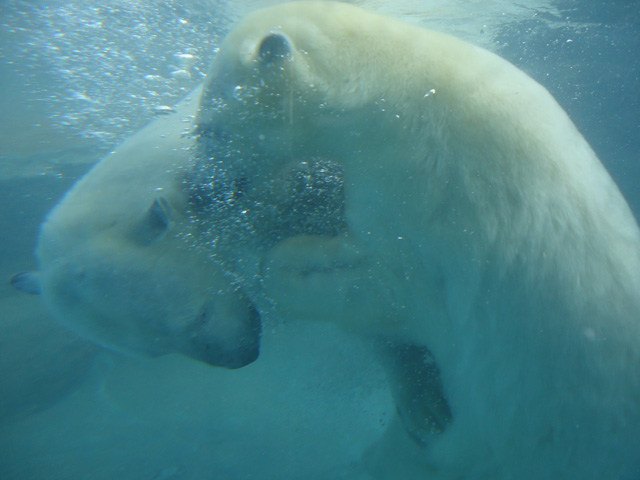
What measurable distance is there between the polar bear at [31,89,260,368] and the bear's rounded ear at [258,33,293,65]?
1.94 feet

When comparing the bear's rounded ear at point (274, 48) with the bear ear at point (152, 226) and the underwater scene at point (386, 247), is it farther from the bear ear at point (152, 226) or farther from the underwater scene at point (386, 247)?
the bear ear at point (152, 226)

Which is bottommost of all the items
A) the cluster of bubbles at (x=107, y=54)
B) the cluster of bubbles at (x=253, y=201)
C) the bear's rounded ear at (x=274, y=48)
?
the cluster of bubbles at (x=107, y=54)

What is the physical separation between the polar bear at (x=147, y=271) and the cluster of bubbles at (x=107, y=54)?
19.2 ft

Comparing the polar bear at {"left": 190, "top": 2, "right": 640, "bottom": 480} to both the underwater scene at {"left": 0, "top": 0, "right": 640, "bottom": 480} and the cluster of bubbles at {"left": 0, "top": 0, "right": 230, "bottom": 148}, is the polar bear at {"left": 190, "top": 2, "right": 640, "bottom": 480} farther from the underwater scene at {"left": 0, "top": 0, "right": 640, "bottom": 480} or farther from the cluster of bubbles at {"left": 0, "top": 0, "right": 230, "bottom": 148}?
the cluster of bubbles at {"left": 0, "top": 0, "right": 230, "bottom": 148}

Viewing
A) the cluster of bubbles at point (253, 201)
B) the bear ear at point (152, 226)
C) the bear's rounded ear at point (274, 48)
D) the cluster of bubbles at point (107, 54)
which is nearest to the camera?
the bear's rounded ear at point (274, 48)

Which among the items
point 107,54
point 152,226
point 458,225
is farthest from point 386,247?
point 107,54

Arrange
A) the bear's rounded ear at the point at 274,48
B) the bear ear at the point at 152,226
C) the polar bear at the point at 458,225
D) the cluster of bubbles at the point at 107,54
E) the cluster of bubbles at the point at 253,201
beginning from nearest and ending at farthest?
the polar bear at the point at 458,225 → the bear's rounded ear at the point at 274,48 → the cluster of bubbles at the point at 253,201 → the bear ear at the point at 152,226 → the cluster of bubbles at the point at 107,54

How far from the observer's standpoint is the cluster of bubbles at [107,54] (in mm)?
6676

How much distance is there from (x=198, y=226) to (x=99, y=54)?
8.54 m

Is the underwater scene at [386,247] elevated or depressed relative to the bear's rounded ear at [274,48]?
depressed

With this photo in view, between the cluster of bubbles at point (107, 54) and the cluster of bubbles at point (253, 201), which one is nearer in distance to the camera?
the cluster of bubbles at point (253, 201)

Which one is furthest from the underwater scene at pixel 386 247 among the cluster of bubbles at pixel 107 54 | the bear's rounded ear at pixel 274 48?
the cluster of bubbles at pixel 107 54

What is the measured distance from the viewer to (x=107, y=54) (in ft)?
27.3

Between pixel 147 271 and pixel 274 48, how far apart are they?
3.49 feet
